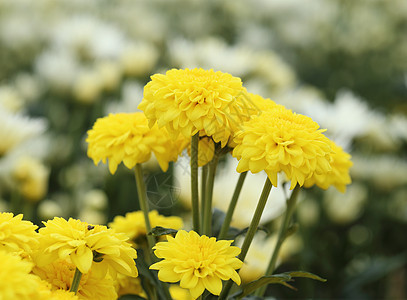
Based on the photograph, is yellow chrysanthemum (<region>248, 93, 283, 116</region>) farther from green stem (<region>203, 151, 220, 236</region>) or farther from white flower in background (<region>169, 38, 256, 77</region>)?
white flower in background (<region>169, 38, 256, 77</region>)

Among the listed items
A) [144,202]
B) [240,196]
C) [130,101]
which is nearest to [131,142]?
[144,202]

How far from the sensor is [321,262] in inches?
39.0

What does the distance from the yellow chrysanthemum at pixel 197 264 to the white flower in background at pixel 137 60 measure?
83 centimetres

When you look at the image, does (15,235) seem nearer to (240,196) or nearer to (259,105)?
(259,105)

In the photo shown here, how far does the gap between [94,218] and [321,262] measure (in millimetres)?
441

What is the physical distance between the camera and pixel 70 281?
36 centimetres

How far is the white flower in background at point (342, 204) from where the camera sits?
1036mm

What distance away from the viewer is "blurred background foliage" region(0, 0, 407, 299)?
0.92 m

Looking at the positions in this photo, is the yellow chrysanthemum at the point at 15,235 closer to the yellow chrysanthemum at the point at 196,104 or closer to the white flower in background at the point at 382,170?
the yellow chrysanthemum at the point at 196,104

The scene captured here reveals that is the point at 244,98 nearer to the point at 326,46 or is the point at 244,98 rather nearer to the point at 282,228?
the point at 282,228

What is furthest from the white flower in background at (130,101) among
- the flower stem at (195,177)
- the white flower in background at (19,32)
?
the flower stem at (195,177)

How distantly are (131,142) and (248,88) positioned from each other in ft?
2.35

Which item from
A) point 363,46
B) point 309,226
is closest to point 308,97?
point 309,226

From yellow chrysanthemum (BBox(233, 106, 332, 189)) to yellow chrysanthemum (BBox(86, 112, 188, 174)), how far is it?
8cm
